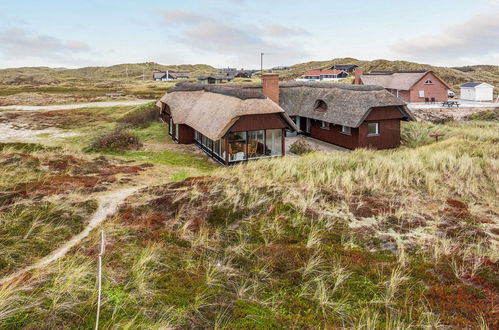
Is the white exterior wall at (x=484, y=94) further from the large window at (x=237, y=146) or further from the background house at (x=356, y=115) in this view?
the large window at (x=237, y=146)

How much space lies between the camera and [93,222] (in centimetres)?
1124

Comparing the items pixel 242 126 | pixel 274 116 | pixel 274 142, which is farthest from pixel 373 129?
pixel 242 126

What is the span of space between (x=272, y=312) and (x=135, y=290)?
9.04ft

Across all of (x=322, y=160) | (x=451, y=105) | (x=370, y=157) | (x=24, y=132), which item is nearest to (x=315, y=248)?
(x=322, y=160)

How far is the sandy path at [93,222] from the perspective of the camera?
8.00m

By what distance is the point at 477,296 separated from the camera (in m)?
7.20

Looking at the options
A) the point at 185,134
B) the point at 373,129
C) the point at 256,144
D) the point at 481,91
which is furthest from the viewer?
the point at 481,91

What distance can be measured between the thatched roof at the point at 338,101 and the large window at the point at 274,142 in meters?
5.84

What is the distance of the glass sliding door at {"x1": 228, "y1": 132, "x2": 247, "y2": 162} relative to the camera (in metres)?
22.3

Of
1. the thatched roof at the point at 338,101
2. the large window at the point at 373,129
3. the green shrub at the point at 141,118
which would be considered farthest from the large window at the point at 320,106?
the green shrub at the point at 141,118

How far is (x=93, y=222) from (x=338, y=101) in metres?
22.3

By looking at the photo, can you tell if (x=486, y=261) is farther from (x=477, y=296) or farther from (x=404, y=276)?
(x=404, y=276)

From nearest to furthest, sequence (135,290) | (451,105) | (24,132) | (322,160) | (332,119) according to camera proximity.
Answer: (135,290) < (322,160) < (332,119) < (24,132) < (451,105)

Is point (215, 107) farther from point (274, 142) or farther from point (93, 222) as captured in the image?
point (93, 222)
